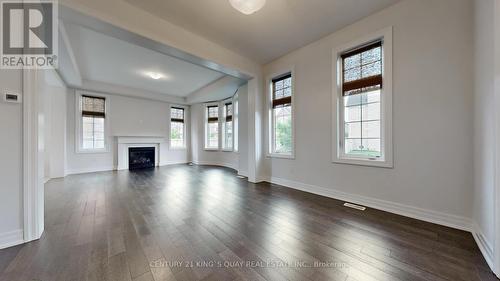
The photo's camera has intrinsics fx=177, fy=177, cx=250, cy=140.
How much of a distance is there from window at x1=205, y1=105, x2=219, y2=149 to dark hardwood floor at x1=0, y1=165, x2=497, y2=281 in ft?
16.0

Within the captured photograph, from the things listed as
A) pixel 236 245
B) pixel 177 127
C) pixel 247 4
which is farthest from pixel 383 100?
pixel 177 127

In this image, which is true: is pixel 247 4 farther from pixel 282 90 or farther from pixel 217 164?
pixel 217 164

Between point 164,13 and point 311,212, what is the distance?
3.63 meters

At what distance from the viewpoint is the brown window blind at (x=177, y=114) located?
26.0 feet

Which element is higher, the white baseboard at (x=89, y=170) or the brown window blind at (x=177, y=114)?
the brown window blind at (x=177, y=114)

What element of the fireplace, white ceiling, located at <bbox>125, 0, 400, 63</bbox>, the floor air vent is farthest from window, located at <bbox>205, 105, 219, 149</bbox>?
the floor air vent

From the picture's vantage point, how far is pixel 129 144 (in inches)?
261

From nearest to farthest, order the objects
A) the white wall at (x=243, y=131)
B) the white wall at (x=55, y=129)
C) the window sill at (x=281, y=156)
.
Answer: the window sill at (x=281, y=156), the white wall at (x=55, y=129), the white wall at (x=243, y=131)

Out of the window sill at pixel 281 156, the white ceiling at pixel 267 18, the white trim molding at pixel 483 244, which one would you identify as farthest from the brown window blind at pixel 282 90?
the white trim molding at pixel 483 244

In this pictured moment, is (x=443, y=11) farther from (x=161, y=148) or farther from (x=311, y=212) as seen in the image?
(x=161, y=148)

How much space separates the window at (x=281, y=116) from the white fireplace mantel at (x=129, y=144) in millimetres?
5306

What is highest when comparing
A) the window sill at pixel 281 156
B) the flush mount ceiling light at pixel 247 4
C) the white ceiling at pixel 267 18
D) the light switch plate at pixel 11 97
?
the white ceiling at pixel 267 18

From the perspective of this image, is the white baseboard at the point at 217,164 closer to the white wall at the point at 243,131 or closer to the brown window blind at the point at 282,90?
the white wall at the point at 243,131

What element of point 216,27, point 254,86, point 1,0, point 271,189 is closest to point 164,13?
point 216,27
